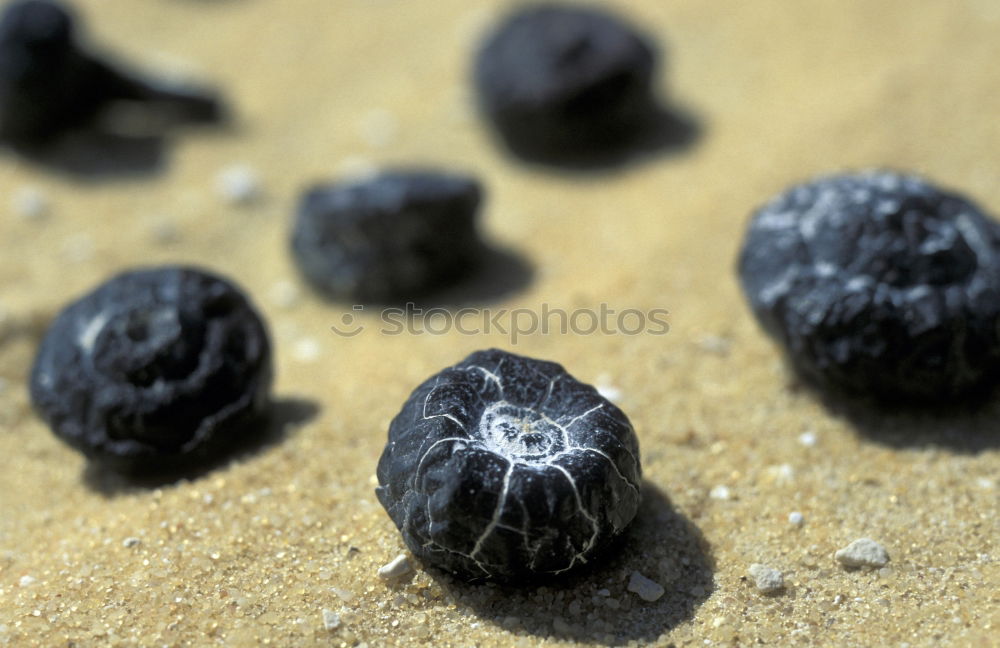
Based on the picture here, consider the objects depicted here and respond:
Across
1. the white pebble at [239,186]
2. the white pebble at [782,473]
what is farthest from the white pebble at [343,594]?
the white pebble at [239,186]

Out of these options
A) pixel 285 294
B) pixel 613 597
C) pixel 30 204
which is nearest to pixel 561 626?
pixel 613 597

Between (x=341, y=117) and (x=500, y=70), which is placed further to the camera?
(x=341, y=117)

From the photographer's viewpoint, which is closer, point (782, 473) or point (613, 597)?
point (613, 597)

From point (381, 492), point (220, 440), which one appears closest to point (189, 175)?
point (220, 440)

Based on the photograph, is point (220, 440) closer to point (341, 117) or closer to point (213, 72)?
point (341, 117)

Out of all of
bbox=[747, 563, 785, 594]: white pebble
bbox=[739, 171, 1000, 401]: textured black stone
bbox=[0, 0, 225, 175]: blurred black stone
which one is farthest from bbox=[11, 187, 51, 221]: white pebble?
bbox=[747, 563, 785, 594]: white pebble

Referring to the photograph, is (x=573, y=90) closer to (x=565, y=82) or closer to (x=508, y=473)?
(x=565, y=82)
